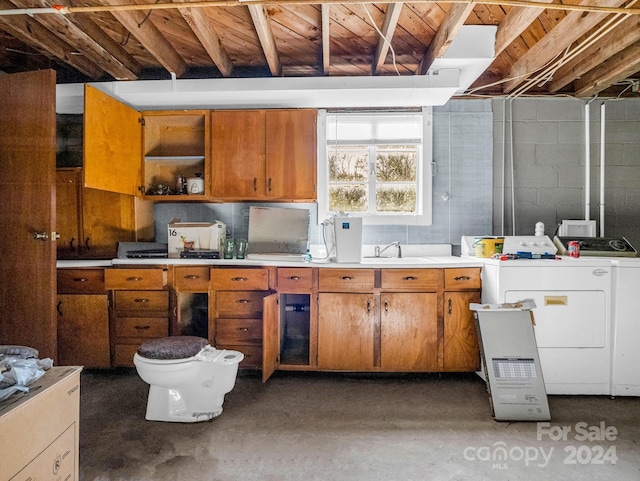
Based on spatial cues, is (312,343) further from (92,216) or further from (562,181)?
(562,181)

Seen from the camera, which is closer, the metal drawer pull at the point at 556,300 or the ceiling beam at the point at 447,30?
the ceiling beam at the point at 447,30

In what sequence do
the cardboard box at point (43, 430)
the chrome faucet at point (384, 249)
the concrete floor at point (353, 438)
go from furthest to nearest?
the chrome faucet at point (384, 249), the concrete floor at point (353, 438), the cardboard box at point (43, 430)

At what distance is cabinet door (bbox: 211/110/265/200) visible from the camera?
312cm

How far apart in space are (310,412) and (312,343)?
0.54 meters

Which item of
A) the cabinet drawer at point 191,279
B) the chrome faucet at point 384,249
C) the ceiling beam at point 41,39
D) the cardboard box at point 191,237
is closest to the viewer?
the ceiling beam at point 41,39

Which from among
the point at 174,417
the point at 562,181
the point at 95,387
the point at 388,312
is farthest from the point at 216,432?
the point at 562,181

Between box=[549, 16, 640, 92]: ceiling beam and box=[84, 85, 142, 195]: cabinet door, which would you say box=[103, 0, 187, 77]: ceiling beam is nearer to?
box=[84, 85, 142, 195]: cabinet door

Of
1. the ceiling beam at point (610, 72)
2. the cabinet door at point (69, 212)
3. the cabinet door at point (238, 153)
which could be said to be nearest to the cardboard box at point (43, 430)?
the cabinet door at point (238, 153)

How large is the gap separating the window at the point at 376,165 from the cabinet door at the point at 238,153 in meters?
0.56

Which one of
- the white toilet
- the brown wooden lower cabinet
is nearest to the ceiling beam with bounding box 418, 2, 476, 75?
the brown wooden lower cabinet

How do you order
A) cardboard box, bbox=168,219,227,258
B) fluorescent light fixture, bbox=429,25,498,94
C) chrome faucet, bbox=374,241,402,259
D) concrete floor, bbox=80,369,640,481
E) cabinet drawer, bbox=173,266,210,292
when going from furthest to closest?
chrome faucet, bbox=374,241,402,259, cardboard box, bbox=168,219,227,258, cabinet drawer, bbox=173,266,210,292, fluorescent light fixture, bbox=429,25,498,94, concrete floor, bbox=80,369,640,481

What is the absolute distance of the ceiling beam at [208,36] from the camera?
2.31m

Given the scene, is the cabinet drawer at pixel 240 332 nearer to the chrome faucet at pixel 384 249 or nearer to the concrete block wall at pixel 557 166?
the chrome faucet at pixel 384 249

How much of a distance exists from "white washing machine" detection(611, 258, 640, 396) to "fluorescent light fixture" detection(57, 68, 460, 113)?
1.72 m
